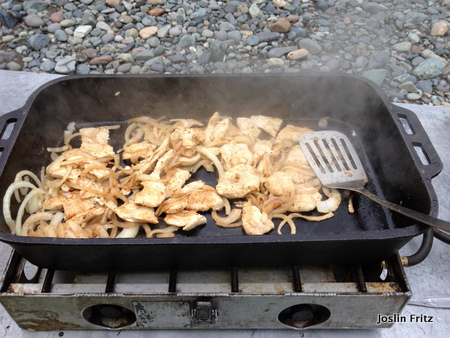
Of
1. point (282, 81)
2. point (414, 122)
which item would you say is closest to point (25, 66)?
point (282, 81)

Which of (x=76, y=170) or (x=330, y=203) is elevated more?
(x=76, y=170)

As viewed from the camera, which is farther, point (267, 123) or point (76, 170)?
point (267, 123)

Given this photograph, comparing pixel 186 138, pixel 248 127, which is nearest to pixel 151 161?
pixel 186 138

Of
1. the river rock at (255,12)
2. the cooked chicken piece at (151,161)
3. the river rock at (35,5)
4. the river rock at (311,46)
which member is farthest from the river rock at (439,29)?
the river rock at (35,5)

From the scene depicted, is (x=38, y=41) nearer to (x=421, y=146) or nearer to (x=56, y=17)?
(x=56, y=17)

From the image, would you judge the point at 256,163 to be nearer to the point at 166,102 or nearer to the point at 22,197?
the point at 166,102

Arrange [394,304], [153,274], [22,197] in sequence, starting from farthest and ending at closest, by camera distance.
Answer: [22,197] → [153,274] → [394,304]

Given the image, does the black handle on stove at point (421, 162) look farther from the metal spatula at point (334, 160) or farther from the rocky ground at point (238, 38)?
the rocky ground at point (238, 38)

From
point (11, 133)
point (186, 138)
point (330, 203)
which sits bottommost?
point (330, 203)
